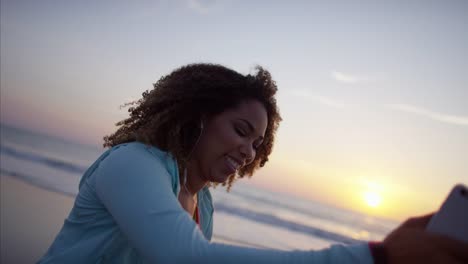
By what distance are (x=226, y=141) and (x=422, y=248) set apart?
1.41 meters

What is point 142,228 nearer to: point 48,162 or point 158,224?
point 158,224

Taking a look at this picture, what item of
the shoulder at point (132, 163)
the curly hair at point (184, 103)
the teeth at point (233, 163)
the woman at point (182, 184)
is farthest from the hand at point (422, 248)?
the teeth at point (233, 163)

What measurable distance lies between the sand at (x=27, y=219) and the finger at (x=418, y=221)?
6.99 meters

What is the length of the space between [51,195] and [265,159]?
1077cm

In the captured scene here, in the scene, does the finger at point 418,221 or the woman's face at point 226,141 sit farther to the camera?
the woman's face at point 226,141

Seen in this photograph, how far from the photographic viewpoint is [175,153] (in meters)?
2.03

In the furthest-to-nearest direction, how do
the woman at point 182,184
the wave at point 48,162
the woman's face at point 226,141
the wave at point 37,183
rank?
the wave at point 48,162 < the wave at point 37,183 < the woman's face at point 226,141 < the woman at point 182,184

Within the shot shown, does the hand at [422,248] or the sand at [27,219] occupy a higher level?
the hand at [422,248]

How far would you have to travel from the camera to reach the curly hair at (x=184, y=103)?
2149mm

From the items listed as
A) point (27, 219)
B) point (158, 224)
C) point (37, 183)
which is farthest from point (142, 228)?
point (37, 183)

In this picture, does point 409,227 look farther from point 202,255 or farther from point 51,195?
point 51,195

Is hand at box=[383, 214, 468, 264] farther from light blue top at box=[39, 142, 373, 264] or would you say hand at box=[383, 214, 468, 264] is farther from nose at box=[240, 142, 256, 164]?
nose at box=[240, 142, 256, 164]

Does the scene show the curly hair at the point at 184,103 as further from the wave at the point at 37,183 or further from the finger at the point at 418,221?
the wave at the point at 37,183

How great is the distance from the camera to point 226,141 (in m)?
2.26
